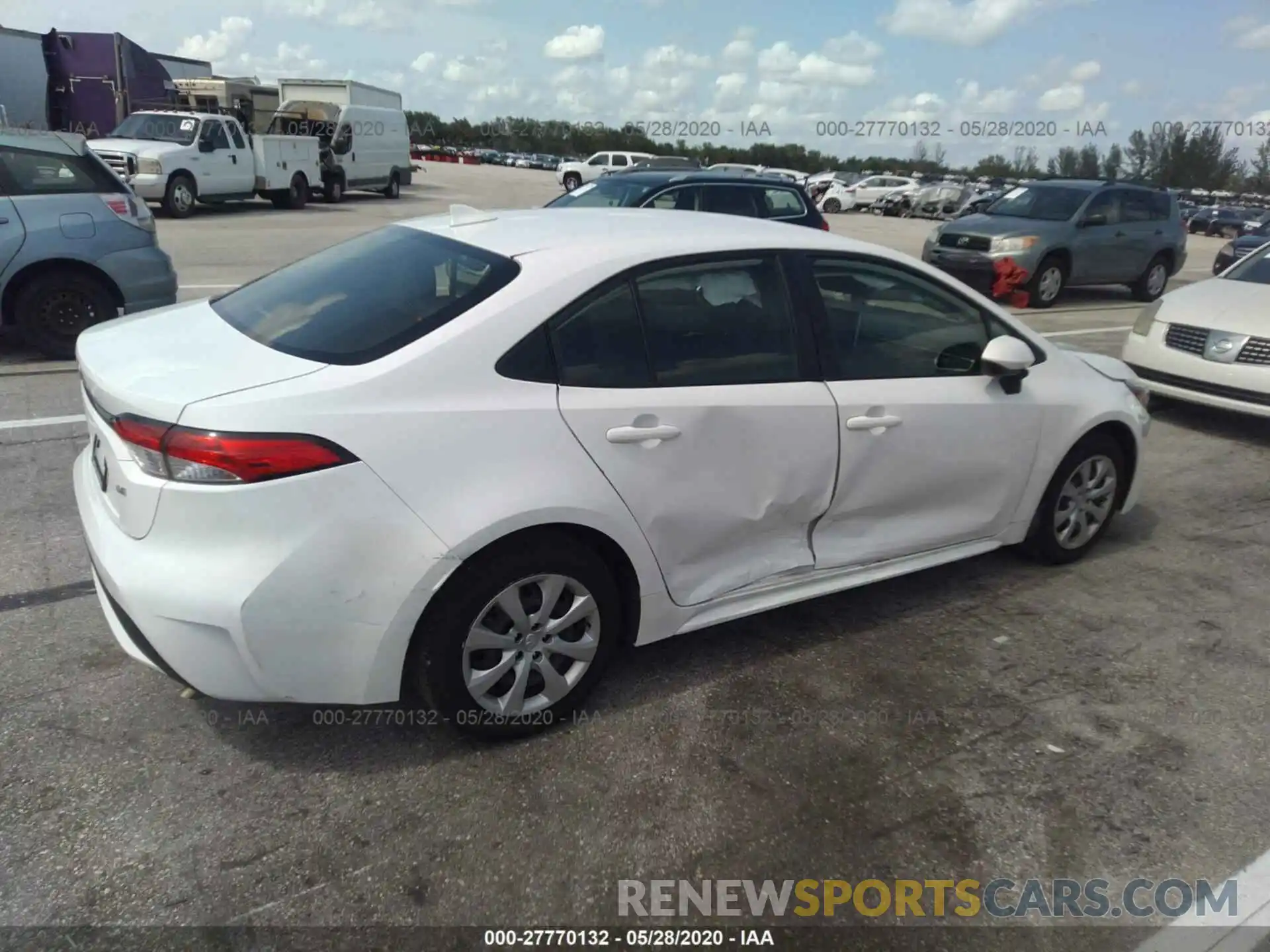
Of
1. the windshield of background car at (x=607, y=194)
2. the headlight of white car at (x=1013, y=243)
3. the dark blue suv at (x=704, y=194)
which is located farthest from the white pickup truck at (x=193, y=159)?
the headlight of white car at (x=1013, y=243)

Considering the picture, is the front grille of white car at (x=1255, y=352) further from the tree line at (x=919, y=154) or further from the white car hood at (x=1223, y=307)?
the tree line at (x=919, y=154)

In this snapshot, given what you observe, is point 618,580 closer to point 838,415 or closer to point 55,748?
point 838,415

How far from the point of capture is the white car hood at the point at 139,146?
60.3 feet

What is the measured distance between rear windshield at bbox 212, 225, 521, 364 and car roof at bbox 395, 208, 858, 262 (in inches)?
4.7

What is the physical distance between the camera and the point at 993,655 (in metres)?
3.83

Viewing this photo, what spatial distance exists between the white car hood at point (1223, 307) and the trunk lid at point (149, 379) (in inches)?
263

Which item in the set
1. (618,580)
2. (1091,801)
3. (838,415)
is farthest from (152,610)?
(1091,801)

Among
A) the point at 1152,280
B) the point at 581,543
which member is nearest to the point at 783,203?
the point at 1152,280

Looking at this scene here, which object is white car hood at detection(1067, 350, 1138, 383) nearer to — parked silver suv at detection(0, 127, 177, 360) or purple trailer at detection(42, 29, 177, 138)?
parked silver suv at detection(0, 127, 177, 360)

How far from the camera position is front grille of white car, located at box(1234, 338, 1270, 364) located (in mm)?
6676

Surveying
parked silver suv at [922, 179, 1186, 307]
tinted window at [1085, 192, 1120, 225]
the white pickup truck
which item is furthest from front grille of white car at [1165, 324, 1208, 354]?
the white pickup truck

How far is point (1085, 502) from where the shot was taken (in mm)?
4590

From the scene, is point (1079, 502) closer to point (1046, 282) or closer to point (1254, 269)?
point (1254, 269)

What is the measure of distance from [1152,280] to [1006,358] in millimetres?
12871
